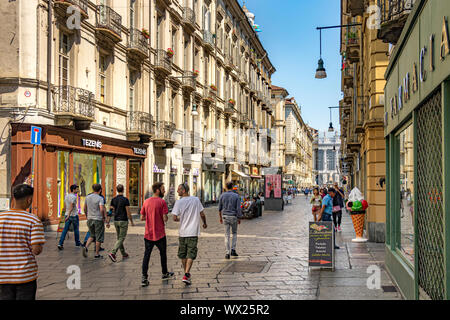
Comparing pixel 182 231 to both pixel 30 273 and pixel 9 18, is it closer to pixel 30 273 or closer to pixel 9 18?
pixel 30 273

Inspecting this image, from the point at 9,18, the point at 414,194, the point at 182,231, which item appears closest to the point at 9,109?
the point at 9,18

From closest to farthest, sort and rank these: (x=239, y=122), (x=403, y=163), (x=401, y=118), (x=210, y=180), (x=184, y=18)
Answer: (x=401, y=118)
(x=403, y=163)
(x=184, y=18)
(x=210, y=180)
(x=239, y=122)

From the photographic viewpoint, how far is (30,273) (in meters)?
4.86

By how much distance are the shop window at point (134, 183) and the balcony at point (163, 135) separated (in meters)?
1.86

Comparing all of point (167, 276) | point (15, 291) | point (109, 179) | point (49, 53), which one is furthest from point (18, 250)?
point (109, 179)

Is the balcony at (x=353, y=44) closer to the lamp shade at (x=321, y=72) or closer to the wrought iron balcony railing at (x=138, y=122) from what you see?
the lamp shade at (x=321, y=72)

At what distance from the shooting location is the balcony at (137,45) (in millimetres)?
23766

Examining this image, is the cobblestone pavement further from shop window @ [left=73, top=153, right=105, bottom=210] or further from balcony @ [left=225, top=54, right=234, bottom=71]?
balcony @ [left=225, top=54, right=234, bottom=71]

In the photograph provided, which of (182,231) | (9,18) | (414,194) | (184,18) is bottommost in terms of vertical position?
(182,231)

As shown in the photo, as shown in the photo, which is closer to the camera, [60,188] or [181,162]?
[60,188]

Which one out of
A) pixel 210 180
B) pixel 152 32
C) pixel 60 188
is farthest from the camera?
pixel 210 180

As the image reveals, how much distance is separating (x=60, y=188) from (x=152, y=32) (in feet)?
39.2

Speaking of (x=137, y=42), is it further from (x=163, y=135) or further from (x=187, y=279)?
(x=187, y=279)

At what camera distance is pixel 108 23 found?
21.2m
